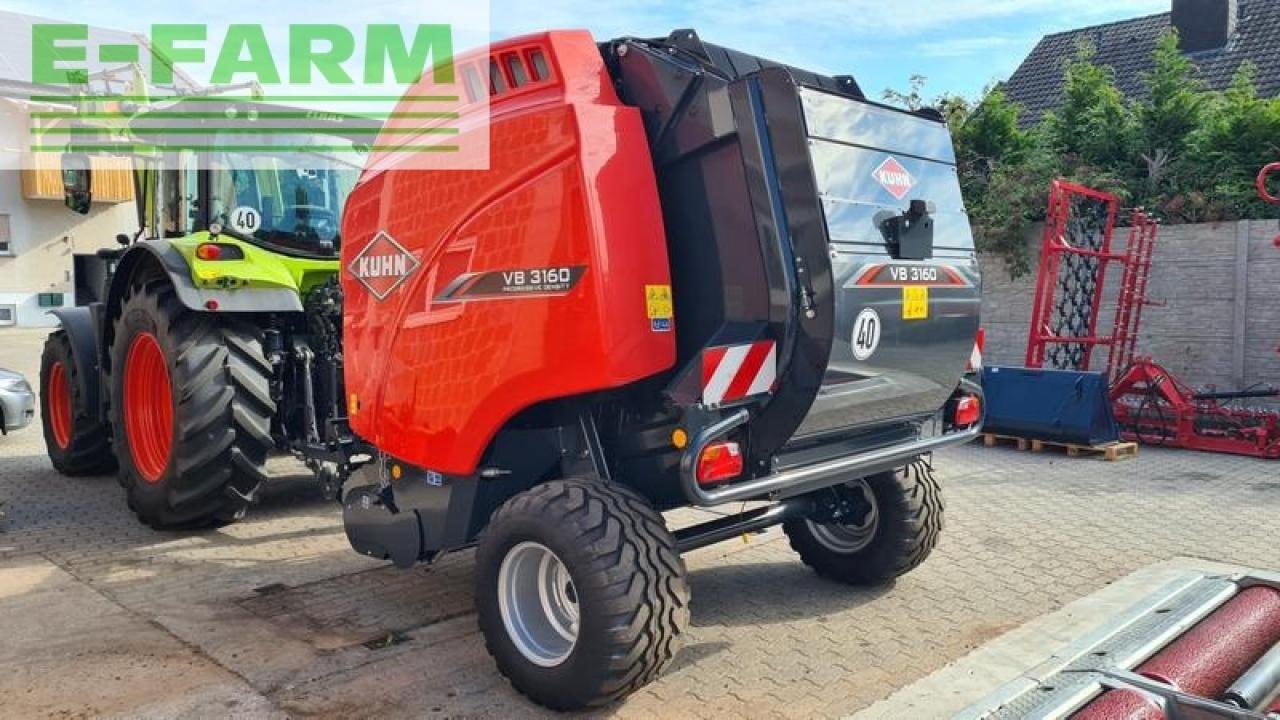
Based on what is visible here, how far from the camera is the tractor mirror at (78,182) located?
6.29m

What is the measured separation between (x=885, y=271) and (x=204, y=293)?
3.78m

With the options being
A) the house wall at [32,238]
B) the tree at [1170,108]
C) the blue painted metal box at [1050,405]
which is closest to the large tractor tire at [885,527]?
the blue painted metal box at [1050,405]

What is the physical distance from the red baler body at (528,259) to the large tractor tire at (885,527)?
1.60 m

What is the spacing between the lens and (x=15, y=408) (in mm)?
7898

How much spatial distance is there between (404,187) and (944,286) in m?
2.18

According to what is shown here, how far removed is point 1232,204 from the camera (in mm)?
Result: 10461

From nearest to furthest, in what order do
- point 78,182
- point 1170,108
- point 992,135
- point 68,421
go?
point 78,182
point 68,421
point 1170,108
point 992,135

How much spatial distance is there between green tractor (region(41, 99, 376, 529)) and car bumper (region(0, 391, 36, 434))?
5.50 ft

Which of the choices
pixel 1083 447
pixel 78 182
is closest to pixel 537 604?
pixel 78 182

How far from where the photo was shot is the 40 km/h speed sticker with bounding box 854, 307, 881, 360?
337 cm

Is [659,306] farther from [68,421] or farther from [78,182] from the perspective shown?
[68,421]

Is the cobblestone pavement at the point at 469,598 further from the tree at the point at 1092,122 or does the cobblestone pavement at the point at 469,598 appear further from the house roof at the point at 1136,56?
the house roof at the point at 1136,56

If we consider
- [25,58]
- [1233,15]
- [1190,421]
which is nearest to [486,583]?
[1190,421]

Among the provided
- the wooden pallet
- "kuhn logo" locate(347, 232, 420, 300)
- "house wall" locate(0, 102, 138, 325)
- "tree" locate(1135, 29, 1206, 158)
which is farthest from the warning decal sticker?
"house wall" locate(0, 102, 138, 325)
